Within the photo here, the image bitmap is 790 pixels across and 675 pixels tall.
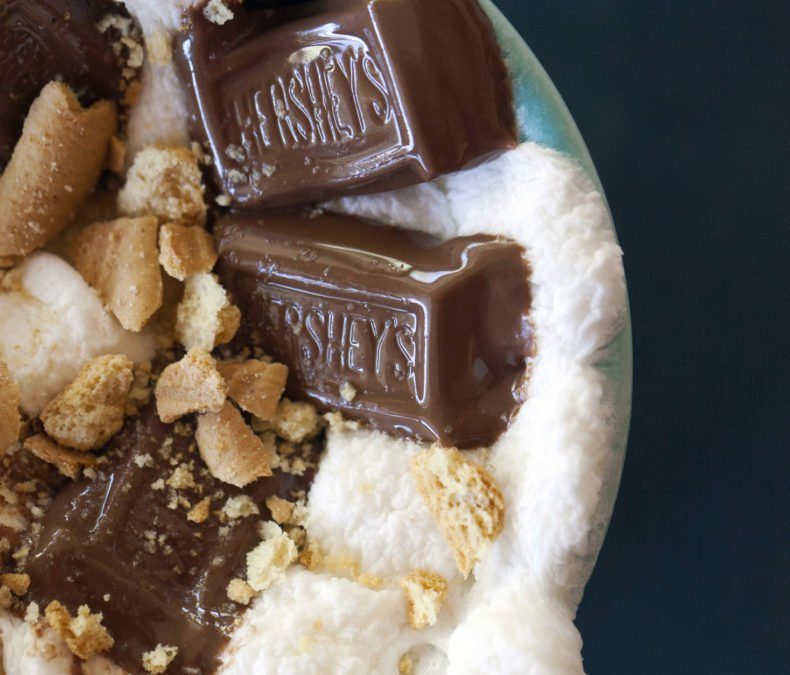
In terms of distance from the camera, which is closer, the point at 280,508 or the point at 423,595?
the point at 423,595

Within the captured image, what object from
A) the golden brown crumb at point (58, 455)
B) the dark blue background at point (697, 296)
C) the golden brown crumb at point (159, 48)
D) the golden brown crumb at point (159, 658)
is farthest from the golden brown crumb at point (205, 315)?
the dark blue background at point (697, 296)

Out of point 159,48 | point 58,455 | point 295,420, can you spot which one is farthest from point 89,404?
point 159,48

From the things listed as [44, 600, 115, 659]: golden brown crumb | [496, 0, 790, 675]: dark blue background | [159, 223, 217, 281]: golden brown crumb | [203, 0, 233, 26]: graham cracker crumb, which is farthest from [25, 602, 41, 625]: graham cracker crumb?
[496, 0, 790, 675]: dark blue background

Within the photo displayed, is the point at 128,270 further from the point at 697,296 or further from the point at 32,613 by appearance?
the point at 697,296

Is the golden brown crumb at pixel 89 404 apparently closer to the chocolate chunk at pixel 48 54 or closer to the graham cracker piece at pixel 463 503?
the chocolate chunk at pixel 48 54

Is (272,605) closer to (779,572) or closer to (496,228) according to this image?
(496,228)
